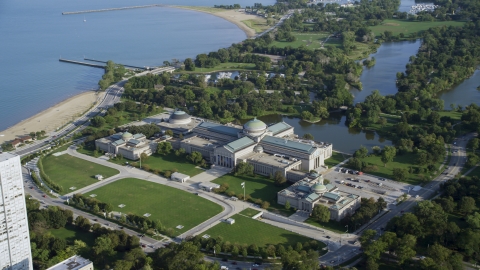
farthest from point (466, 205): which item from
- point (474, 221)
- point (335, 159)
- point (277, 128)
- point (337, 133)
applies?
point (337, 133)

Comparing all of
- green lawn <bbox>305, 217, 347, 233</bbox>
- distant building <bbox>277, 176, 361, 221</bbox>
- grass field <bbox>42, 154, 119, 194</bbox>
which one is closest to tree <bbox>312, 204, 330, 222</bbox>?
green lawn <bbox>305, 217, 347, 233</bbox>

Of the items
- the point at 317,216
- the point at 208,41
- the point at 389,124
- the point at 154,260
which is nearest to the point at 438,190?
the point at 317,216

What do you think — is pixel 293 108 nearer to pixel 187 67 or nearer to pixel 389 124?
pixel 389 124

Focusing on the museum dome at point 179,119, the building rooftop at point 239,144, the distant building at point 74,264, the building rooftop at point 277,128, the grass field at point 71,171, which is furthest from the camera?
the museum dome at point 179,119

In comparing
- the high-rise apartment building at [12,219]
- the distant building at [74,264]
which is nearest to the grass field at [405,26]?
the distant building at [74,264]

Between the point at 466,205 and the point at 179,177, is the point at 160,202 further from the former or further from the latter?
the point at 466,205

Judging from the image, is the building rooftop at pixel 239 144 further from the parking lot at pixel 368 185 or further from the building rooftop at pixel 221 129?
the parking lot at pixel 368 185

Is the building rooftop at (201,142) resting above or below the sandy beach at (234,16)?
below
